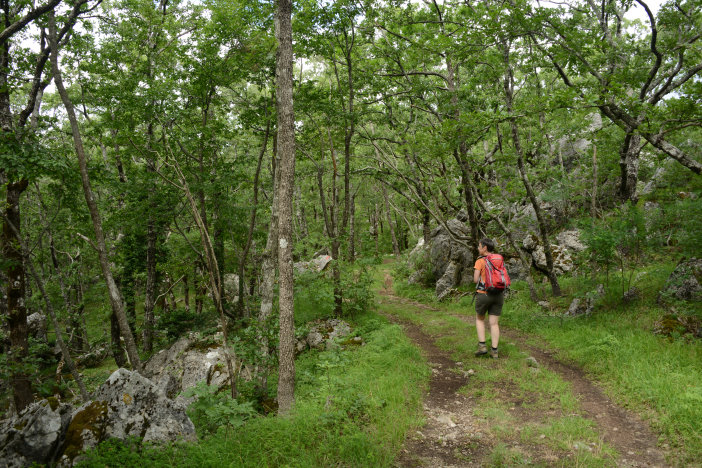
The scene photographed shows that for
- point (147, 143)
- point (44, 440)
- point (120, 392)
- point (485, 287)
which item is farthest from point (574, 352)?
point (147, 143)

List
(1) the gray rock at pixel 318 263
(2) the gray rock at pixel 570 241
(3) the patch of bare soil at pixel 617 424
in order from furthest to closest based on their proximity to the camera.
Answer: (2) the gray rock at pixel 570 241
(1) the gray rock at pixel 318 263
(3) the patch of bare soil at pixel 617 424

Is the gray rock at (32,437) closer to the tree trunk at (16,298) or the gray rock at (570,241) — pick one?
the tree trunk at (16,298)

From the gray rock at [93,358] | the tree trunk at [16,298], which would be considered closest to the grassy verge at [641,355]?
the tree trunk at [16,298]

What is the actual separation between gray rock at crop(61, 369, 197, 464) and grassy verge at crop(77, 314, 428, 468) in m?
0.27

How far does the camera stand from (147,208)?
12781mm

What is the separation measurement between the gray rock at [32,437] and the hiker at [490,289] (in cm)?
718

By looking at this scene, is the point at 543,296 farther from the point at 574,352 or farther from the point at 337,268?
the point at 337,268

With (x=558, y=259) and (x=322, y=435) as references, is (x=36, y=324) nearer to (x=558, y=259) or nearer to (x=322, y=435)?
(x=322, y=435)

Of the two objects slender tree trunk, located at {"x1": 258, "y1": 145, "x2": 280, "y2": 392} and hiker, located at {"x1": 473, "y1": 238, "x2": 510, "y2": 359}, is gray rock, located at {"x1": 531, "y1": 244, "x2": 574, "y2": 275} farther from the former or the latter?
slender tree trunk, located at {"x1": 258, "y1": 145, "x2": 280, "y2": 392}

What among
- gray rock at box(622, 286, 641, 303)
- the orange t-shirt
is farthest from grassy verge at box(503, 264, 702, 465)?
the orange t-shirt

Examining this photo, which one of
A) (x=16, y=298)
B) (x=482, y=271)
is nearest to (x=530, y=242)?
(x=482, y=271)

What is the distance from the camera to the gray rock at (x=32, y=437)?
4.16 metres

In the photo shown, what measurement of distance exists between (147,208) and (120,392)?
30.5 feet

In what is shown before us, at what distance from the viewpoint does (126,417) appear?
4832 mm
